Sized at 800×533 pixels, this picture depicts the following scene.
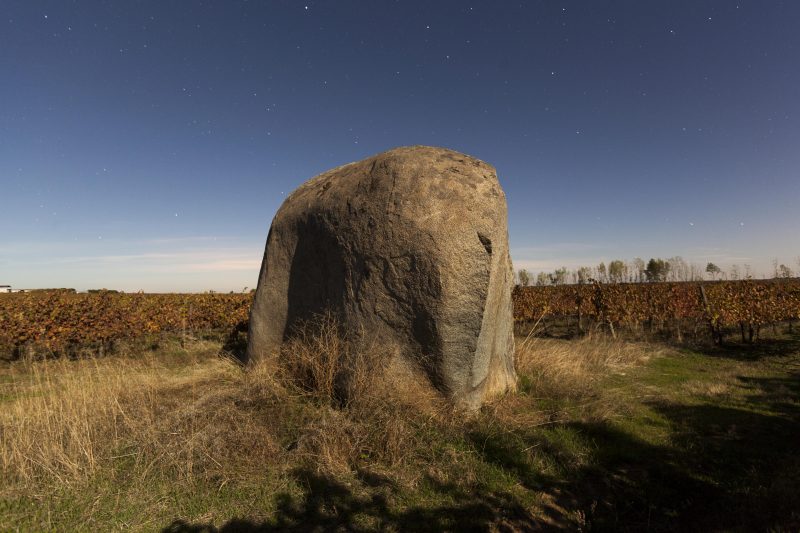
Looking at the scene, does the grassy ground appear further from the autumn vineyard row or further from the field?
the autumn vineyard row

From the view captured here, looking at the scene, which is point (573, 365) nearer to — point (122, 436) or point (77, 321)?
point (122, 436)

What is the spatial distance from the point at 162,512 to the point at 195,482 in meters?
0.37

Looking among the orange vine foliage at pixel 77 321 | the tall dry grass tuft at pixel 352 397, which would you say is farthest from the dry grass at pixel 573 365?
the orange vine foliage at pixel 77 321

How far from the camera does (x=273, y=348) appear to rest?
21.8 feet

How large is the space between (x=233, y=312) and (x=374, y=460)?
14.9 meters

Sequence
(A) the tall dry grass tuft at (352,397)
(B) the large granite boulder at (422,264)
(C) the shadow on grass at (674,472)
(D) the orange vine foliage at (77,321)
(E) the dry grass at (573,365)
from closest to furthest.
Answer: (C) the shadow on grass at (674,472) < (A) the tall dry grass tuft at (352,397) < (B) the large granite boulder at (422,264) < (E) the dry grass at (573,365) < (D) the orange vine foliage at (77,321)

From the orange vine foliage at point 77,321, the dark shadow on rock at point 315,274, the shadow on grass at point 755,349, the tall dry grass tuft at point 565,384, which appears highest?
the dark shadow on rock at point 315,274

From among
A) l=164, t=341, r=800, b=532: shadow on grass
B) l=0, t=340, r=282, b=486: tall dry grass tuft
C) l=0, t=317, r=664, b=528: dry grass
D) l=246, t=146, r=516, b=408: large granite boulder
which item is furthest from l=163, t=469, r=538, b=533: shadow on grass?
l=246, t=146, r=516, b=408: large granite boulder

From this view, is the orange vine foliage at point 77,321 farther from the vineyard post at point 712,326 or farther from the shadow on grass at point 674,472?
the vineyard post at point 712,326

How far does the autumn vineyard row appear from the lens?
11.3m

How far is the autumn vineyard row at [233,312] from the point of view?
37.0 ft

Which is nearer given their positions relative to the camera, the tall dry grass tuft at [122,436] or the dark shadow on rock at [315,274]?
the tall dry grass tuft at [122,436]

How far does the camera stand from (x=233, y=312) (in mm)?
17062

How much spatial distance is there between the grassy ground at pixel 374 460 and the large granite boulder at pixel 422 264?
50 centimetres
